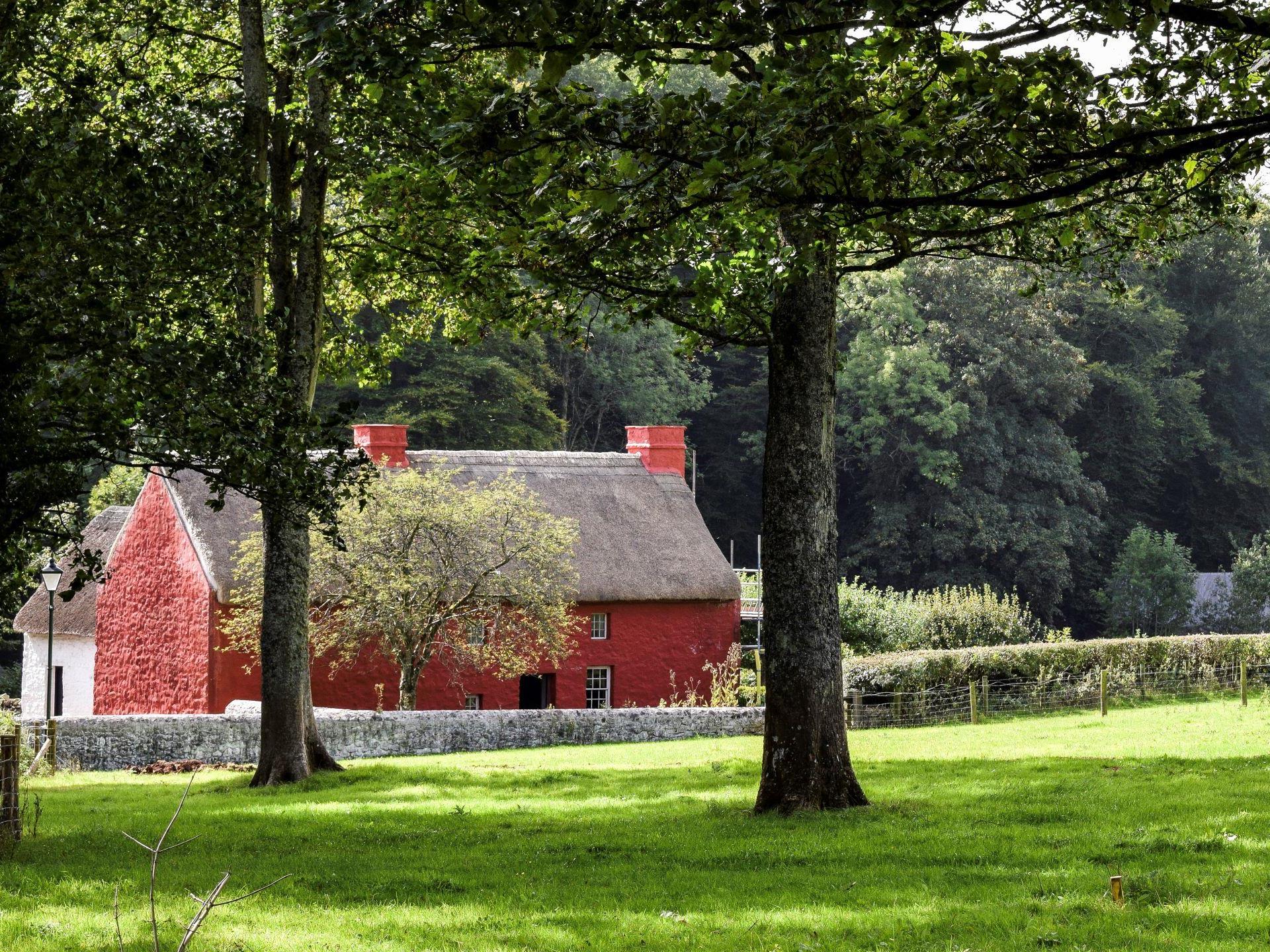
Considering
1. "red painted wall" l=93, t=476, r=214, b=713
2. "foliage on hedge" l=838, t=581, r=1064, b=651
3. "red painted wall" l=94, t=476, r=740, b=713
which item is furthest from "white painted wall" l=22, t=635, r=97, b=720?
"foliage on hedge" l=838, t=581, r=1064, b=651

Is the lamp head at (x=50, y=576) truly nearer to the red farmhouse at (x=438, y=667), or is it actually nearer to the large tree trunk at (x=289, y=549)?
the red farmhouse at (x=438, y=667)

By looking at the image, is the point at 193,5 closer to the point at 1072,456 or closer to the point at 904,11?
the point at 904,11

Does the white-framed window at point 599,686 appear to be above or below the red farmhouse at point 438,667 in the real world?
below

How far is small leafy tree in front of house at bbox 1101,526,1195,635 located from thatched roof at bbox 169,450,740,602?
2221cm

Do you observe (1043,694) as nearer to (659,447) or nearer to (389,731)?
(659,447)

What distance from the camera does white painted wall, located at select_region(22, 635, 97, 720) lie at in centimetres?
3288

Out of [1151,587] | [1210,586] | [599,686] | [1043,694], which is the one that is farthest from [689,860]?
[1210,586]

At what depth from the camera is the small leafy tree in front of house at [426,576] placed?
85.5 feet

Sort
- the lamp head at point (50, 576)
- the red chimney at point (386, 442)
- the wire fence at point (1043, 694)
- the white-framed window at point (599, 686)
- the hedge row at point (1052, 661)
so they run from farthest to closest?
1. the white-framed window at point (599, 686)
2. the red chimney at point (386, 442)
3. the hedge row at point (1052, 661)
4. the wire fence at point (1043, 694)
5. the lamp head at point (50, 576)

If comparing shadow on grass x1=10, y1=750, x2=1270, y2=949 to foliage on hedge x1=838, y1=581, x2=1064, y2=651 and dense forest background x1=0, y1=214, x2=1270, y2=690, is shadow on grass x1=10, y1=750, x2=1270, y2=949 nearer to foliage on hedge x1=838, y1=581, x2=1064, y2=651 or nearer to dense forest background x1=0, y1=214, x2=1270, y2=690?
foliage on hedge x1=838, y1=581, x2=1064, y2=651

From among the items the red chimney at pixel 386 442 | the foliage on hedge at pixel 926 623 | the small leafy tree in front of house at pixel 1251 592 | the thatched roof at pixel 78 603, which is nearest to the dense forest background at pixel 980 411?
the small leafy tree in front of house at pixel 1251 592

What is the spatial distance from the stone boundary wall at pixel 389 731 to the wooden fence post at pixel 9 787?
10425mm

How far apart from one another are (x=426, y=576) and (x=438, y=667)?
4327mm

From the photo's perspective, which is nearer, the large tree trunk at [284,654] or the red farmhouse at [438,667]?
the large tree trunk at [284,654]
